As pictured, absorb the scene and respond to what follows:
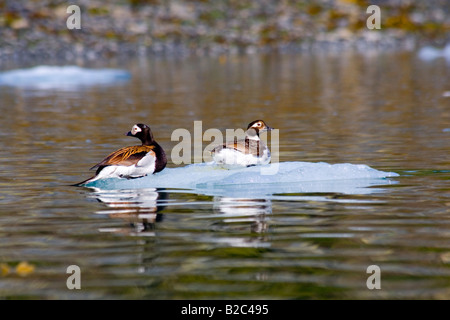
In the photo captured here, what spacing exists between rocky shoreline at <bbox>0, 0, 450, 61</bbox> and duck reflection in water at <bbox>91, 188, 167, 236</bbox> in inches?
2156

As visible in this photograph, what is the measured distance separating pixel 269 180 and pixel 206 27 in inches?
2699

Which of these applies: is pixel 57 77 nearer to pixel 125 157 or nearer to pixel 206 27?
pixel 125 157

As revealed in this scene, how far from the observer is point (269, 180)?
37.1 feet

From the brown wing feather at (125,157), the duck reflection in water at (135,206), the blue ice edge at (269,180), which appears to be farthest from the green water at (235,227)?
the brown wing feather at (125,157)

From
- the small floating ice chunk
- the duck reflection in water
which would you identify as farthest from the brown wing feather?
the small floating ice chunk

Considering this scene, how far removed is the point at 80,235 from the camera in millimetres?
8602

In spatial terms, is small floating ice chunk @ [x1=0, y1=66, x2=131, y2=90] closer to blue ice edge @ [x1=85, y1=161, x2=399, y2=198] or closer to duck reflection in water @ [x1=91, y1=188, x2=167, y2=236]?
blue ice edge @ [x1=85, y1=161, x2=399, y2=198]

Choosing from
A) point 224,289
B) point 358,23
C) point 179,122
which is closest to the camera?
point 224,289

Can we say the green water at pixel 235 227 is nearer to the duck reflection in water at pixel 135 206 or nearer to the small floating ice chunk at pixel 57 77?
the duck reflection in water at pixel 135 206

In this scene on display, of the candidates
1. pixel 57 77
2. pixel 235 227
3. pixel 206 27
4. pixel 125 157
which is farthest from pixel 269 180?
pixel 206 27
